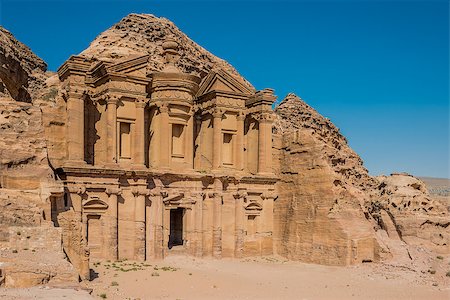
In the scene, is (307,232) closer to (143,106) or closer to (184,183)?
(184,183)

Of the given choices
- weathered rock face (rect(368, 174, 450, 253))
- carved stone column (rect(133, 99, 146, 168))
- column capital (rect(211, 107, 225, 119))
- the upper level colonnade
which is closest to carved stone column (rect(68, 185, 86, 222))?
the upper level colonnade

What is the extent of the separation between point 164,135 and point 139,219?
18.3 feet

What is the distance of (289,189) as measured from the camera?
34.0 meters

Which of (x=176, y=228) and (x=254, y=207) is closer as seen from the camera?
(x=254, y=207)

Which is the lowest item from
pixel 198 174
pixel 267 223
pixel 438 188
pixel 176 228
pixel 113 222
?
pixel 438 188

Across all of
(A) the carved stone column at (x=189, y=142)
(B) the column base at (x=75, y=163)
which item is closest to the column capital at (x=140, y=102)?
(A) the carved stone column at (x=189, y=142)

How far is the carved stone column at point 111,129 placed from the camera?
3020cm

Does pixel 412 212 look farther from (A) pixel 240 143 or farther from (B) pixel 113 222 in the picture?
(B) pixel 113 222

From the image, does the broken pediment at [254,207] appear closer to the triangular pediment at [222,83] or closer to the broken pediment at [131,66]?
the triangular pediment at [222,83]

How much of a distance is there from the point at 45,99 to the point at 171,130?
834 cm

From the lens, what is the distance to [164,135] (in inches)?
Answer: 1250

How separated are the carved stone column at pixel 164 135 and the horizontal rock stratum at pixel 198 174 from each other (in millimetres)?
64

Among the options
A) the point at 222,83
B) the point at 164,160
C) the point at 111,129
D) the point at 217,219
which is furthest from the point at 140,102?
the point at 217,219

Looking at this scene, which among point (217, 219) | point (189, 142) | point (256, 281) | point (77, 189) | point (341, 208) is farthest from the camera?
point (189, 142)
